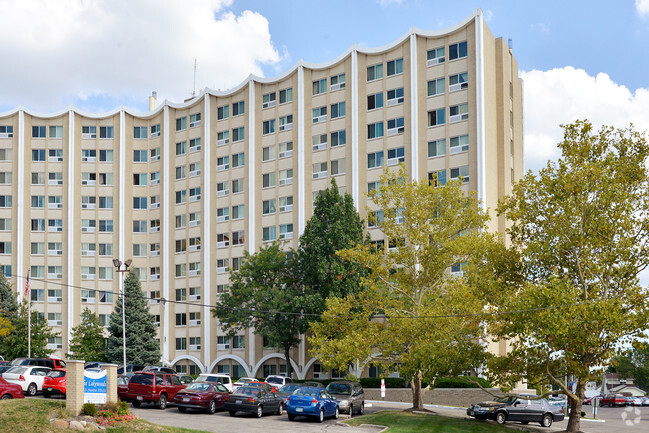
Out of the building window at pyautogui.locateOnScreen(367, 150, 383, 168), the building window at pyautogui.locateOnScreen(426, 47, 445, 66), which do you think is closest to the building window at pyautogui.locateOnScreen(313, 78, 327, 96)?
the building window at pyautogui.locateOnScreen(367, 150, 383, 168)

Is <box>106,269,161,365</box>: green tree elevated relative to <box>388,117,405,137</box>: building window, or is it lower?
lower

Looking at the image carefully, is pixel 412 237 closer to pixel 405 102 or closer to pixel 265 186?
pixel 405 102

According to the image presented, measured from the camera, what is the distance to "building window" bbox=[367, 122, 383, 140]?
221 ft

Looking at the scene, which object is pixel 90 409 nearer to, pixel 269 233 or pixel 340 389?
pixel 340 389

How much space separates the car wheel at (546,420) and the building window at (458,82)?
3112cm

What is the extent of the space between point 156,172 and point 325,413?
173ft

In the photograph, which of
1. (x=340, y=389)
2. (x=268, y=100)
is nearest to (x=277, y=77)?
(x=268, y=100)

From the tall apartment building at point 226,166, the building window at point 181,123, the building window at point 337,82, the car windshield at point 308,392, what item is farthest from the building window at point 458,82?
the car windshield at point 308,392

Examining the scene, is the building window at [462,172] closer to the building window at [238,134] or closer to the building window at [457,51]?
the building window at [457,51]

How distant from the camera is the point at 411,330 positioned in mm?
38250

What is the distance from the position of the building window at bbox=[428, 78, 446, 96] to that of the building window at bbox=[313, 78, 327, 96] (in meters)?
11.2

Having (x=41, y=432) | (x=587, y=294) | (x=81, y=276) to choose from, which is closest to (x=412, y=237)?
(x=587, y=294)

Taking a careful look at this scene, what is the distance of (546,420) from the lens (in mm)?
41062

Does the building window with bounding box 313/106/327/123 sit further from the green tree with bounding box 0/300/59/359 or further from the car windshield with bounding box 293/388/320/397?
the car windshield with bounding box 293/388/320/397
